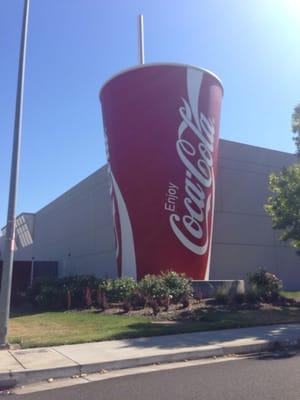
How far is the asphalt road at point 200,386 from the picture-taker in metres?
6.66

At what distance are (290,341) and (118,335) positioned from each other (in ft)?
13.3

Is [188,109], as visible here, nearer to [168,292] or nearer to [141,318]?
[168,292]

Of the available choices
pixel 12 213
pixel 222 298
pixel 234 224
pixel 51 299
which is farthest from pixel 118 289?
pixel 234 224

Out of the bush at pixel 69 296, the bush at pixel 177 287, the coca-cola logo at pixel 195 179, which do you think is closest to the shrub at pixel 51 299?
the bush at pixel 69 296

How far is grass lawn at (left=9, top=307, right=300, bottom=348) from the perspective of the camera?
11703 mm

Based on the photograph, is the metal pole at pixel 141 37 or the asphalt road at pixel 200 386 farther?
the metal pole at pixel 141 37

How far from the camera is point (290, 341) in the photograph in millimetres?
11102

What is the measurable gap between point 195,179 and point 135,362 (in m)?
13.4

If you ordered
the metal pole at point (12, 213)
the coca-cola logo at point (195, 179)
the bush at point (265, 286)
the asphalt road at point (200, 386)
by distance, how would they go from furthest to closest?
the coca-cola logo at point (195, 179)
the bush at point (265, 286)
the metal pole at point (12, 213)
the asphalt road at point (200, 386)

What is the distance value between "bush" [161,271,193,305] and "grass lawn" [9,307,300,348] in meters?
1.95

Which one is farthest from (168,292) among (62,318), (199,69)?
(199,69)

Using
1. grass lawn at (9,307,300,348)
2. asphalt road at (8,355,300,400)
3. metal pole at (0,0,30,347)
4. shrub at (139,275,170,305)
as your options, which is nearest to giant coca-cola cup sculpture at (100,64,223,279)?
shrub at (139,275,170,305)

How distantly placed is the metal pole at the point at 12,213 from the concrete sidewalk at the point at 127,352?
1.01 m

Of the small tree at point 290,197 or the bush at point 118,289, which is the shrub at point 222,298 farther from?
the small tree at point 290,197
